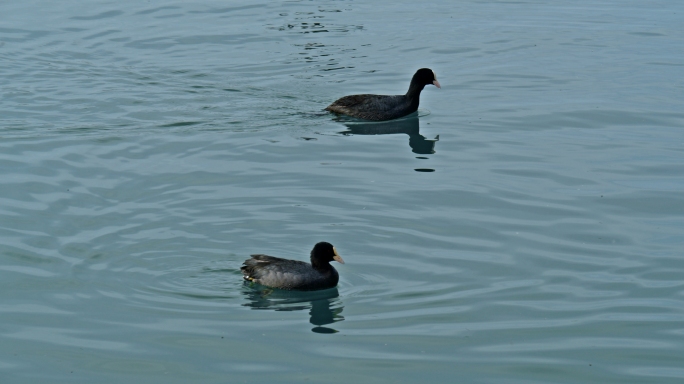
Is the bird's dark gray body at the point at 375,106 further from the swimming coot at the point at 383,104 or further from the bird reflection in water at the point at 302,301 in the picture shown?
the bird reflection in water at the point at 302,301

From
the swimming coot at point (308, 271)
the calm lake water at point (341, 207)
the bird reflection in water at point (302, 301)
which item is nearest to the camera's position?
the calm lake water at point (341, 207)

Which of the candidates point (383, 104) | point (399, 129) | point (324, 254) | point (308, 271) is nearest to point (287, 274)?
point (308, 271)

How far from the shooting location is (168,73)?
23.5 metres

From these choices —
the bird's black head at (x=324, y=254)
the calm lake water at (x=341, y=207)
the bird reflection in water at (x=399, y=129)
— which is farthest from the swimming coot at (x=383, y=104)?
the bird's black head at (x=324, y=254)

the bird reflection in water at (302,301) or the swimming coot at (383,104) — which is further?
the swimming coot at (383,104)

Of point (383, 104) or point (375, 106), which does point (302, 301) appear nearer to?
point (375, 106)

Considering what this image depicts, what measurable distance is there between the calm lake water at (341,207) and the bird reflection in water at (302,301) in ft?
0.13

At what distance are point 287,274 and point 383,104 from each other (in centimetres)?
916

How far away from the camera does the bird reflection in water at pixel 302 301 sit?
11.9m

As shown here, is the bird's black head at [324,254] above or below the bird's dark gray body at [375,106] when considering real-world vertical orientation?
below

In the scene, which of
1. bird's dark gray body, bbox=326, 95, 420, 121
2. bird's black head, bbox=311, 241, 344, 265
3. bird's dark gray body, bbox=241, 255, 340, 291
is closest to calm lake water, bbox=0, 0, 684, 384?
bird's dark gray body, bbox=241, 255, 340, 291

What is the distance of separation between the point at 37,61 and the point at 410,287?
15.0 meters

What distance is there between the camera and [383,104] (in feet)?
69.7

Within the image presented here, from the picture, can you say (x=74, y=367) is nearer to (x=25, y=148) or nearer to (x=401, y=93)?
(x=25, y=148)
